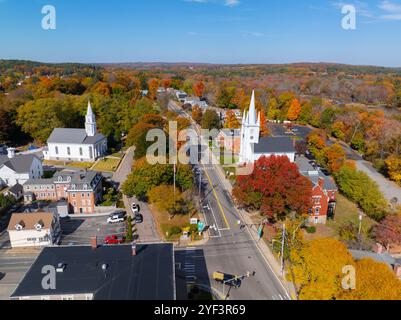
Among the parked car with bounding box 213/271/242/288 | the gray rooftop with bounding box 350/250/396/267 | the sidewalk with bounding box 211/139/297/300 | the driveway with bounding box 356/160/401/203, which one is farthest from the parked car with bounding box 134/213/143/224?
the driveway with bounding box 356/160/401/203

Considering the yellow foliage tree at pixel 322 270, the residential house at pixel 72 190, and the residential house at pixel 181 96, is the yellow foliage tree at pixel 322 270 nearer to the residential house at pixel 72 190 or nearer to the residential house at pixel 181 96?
the residential house at pixel 72 190

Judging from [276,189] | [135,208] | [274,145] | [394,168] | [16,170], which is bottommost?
[135,208]

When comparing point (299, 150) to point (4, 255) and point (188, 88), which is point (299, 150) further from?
point (188, 88)

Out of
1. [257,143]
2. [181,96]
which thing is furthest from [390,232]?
[181,96]

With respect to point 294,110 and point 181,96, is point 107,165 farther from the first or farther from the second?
point 181,96

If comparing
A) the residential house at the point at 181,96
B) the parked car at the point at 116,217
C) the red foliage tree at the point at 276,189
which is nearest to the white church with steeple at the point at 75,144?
the parked car at the point at 116,217

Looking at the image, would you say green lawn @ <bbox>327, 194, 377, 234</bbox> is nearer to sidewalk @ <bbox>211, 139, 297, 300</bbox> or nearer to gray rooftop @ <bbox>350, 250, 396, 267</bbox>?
gray rooftop @ <bbox>350, 250, 396, 267</bbox>
